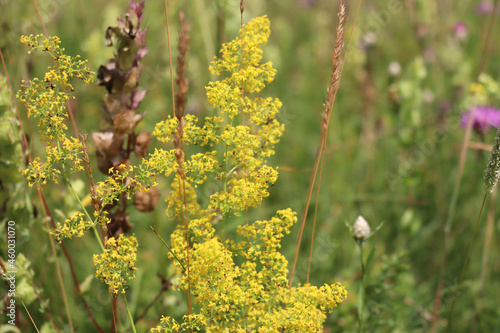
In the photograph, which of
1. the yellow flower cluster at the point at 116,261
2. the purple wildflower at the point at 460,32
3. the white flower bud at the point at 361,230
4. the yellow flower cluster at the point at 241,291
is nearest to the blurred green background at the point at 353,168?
the purple wildflower at the point at 460,32

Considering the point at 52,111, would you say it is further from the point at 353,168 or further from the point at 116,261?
the point at 353,168

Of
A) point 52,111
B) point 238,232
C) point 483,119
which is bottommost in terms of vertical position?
point 238,232

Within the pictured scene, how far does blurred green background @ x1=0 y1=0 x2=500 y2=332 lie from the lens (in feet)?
5.73

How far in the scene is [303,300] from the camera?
0.98 metres

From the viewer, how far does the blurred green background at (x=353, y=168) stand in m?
1.75

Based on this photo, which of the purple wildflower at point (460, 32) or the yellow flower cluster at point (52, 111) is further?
the purple wildflower at point (460, 32)

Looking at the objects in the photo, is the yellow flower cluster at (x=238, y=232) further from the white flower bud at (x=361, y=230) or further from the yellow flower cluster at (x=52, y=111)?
the white flower bud at (x=361, y=230)

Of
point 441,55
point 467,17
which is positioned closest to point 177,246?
point 441,55

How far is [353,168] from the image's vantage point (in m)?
3.00

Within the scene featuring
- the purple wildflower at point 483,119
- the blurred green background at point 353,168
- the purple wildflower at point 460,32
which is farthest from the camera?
the purple wildflower at point 460,32

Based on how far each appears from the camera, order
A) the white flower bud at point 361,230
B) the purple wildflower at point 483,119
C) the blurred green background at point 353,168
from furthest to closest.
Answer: the purple wildflower at point 483,119 → the blurred green background at point 353,168 → the white flower bud at point 361,230

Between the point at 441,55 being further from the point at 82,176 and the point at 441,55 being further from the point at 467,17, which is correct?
the point at 82,176

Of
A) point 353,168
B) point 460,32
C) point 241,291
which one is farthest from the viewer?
point 460,32

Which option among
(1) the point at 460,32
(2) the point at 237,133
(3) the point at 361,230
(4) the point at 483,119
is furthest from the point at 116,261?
(1) the point at 460,32
